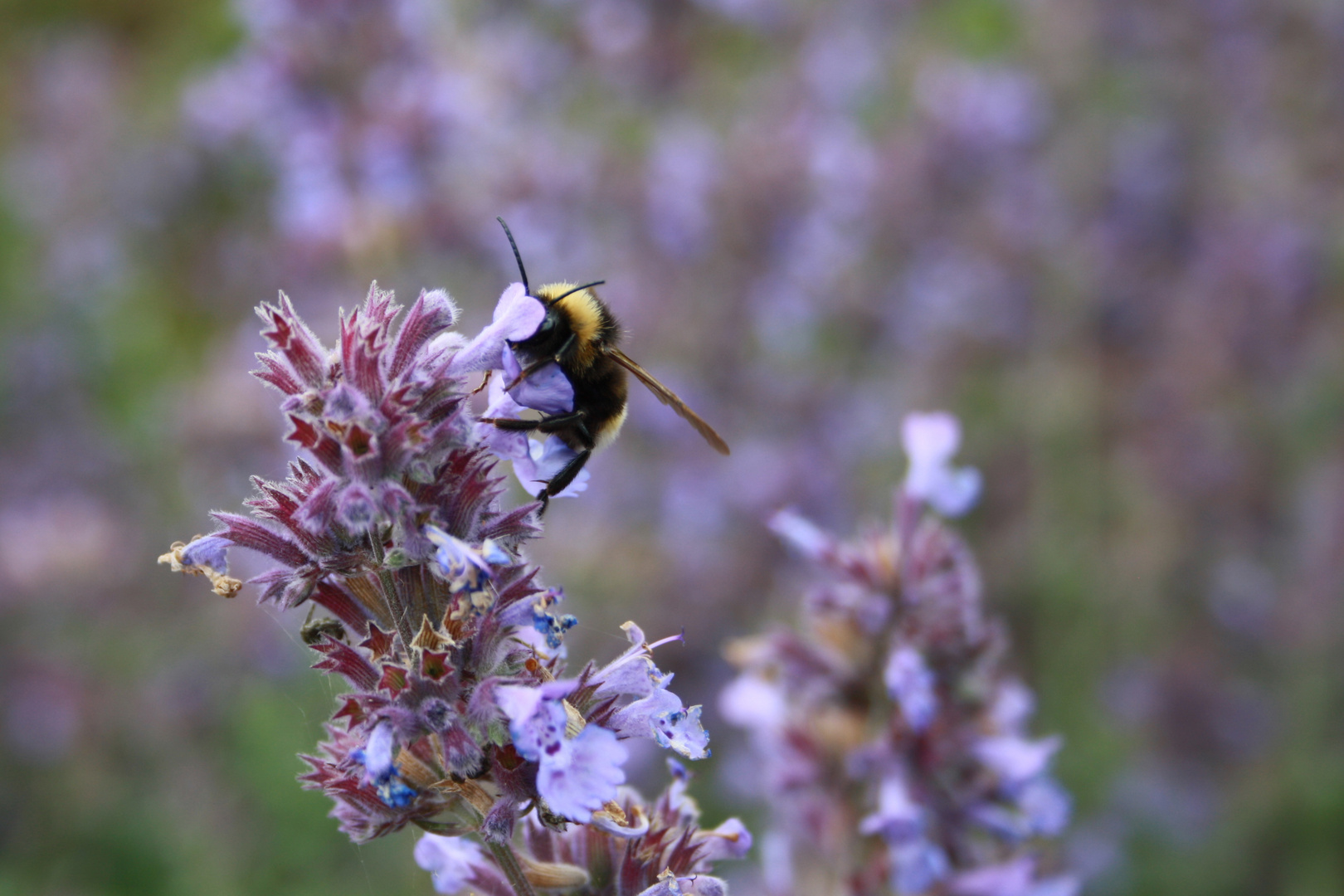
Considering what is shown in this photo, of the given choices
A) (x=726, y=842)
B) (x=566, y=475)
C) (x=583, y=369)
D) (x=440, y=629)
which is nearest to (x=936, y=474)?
(x=583, y=369)

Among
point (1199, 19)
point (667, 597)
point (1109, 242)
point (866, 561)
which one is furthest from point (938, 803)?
point (1199, 19)

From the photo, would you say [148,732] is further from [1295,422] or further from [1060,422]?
[1295,422]

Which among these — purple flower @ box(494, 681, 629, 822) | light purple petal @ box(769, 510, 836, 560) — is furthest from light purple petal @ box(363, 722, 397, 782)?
light purple petal @ box(769, 510, 836, 560)

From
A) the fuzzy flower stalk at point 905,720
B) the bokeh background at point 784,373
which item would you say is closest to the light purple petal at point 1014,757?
the fuzzy flower stalk at point 905,720

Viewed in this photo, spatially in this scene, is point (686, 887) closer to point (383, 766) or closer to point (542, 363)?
point (383, 766)

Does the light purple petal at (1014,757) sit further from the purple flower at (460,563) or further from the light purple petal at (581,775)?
the purple flower at (460,563)
